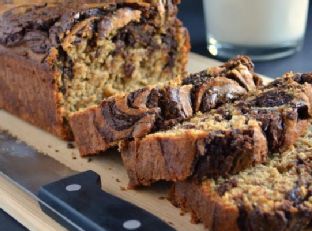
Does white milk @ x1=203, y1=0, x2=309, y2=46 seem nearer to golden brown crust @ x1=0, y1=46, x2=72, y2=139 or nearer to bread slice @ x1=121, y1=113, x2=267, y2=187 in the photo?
golden brown crust @ x1=0, y1=46, x2=72, y2=139

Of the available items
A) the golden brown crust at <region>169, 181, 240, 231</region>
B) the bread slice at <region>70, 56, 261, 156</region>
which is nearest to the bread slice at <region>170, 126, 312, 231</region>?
the golden brown crust at <region>169, 181, 240, 231</region>

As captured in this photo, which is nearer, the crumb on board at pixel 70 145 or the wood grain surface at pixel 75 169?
the wood grain surface at pixel 75 169

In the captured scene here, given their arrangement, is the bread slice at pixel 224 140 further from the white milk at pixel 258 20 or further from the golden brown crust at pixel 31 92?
the white milk at pixel 258 20

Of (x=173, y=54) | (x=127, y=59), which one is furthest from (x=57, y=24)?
(x=173, y=54)

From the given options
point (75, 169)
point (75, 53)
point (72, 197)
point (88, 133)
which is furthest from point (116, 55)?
point (72, 197)

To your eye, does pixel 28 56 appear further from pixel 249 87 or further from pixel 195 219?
pixel 195 219

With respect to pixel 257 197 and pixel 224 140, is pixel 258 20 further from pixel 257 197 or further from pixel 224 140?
pixel 257 197

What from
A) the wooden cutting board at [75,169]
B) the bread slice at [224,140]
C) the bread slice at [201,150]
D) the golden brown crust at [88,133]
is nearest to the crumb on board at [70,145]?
the wooden cutting board at [75,169]
